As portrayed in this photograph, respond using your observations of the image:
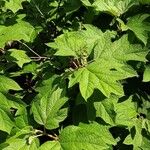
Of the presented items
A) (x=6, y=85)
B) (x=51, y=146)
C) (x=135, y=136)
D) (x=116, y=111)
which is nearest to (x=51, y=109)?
(x=51, y=146)

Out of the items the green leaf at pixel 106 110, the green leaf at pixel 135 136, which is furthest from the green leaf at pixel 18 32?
the green leaf at pixel 135 136

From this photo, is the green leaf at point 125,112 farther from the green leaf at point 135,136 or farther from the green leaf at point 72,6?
the green leaf at point 72,6

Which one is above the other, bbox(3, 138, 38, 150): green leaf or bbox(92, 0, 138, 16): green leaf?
bbox(92, 0, 138, 16): green leaf

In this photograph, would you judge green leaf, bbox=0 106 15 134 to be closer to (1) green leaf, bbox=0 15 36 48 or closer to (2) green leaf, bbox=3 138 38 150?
(2) green leaf, bbox=3 138 38 150

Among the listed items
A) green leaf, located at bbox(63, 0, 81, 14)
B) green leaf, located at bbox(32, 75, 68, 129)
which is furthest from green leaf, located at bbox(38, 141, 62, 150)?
green leaf, located at bbox(63, 0, 81, 14)

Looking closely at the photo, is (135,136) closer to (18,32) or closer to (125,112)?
(125,112)

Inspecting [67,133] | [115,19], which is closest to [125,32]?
[115,19]

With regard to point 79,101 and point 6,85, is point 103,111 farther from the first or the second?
point 6,85

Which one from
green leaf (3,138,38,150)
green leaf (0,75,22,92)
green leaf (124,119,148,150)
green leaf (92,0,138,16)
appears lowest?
green leaf (124,119,148,150)
